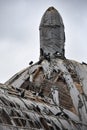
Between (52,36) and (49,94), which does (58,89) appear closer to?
(49,94)

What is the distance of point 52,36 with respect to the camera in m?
44.7

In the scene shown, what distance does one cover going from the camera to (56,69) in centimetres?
4200

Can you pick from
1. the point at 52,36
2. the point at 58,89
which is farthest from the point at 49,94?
the point at 52,36

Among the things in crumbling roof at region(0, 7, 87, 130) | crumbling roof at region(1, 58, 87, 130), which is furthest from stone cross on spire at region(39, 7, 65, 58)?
crumbling roof at region(1, 58, 87, 130)

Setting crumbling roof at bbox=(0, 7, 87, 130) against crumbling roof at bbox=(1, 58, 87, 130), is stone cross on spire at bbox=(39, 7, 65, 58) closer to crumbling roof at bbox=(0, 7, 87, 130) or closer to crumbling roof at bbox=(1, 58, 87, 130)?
crumbling roof at bbox=(0, 7, 87, 130)

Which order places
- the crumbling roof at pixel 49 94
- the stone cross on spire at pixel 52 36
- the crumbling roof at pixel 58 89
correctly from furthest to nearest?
the stone cross on spire at pixel 52 36 → the crumbling roof at pixel 58 89 → the crumbling roof at pixel 49 94

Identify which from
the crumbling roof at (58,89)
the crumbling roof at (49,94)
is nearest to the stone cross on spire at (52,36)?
the crumbling roof at (49,94)

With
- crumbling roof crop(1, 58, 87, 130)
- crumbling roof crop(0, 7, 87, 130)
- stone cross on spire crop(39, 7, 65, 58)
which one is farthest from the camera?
stone cross on spire crop(39, 7, 65, 58)

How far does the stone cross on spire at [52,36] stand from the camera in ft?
146

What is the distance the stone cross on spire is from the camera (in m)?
44.6

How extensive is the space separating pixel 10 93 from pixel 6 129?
619 centimetres

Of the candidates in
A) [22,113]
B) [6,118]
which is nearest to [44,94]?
[22,113]

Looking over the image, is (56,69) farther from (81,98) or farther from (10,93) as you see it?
(10,93)

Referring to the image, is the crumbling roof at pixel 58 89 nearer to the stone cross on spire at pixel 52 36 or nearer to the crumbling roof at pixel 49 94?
the crumbling roof at pixel 49 94
